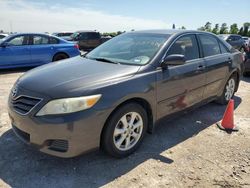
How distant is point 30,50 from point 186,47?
6707mm

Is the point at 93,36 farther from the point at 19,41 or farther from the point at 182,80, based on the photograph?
the point at 182,80

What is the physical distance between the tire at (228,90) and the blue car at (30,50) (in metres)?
6.35

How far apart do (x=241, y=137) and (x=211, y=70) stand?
1257 millimetres

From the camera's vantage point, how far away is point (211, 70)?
480 centimetres

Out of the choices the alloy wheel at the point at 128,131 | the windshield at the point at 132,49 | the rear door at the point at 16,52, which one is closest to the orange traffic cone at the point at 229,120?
the windshield at the point at 132,49

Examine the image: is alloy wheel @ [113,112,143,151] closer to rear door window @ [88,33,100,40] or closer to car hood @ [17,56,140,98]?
car hood @ [17,56,140,98]

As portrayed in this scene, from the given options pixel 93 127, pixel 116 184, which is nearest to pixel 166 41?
pixel 93 127

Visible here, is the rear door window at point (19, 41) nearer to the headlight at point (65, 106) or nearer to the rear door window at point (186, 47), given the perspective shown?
the rear door window at point (186, 47)

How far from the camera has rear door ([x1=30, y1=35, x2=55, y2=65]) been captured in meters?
9.62

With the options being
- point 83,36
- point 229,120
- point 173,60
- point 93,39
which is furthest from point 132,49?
point 93,39

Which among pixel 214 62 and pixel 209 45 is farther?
pixel 209 45

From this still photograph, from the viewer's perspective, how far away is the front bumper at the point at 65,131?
2.85m

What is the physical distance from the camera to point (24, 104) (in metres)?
3.12

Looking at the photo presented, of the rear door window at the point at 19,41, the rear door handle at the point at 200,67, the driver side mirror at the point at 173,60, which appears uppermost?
the rear door window at the point at 19,41
